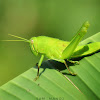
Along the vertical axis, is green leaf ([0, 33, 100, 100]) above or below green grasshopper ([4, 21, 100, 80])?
below

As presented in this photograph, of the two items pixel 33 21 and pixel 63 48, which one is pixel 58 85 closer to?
pixel 63 48

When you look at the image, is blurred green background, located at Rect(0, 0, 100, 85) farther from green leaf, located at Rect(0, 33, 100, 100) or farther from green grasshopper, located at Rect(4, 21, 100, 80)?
green leaf, located at Rect(0, 33, 100, 100)

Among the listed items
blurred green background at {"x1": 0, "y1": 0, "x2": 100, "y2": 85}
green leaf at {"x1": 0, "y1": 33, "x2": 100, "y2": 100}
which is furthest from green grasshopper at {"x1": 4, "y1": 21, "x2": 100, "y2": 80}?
blurred green background at {"x1": 0, "y1": 0, "x2": 100, "y2": 85}

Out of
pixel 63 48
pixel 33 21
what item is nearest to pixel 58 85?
pixel 63 48

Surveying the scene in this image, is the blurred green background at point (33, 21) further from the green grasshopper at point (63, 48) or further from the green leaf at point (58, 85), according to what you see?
the green leaf at point (58, 85)

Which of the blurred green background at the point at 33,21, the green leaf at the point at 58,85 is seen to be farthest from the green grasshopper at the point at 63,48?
the blurred green background at the point at 33,21

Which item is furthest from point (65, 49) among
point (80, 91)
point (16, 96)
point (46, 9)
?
point (46, 9)

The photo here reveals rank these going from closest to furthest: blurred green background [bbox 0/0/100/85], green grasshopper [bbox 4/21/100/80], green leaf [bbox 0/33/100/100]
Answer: green leaf [bbox 0/33/100/100] < green grasshopper [bbox 4/21/100/80] < blurred green background [bbox 0/0/100/85]
